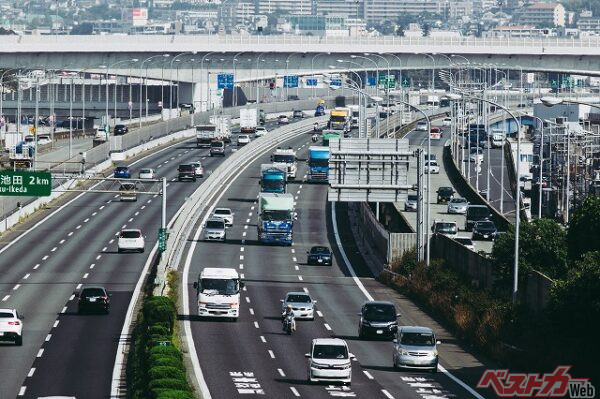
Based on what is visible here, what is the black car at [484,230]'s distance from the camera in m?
112

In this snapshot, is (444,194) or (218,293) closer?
(218,293)

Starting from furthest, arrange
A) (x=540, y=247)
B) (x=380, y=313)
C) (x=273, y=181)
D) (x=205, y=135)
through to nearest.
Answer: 1. (x=205, y=135)
2. (x=273, y=181)
3. (x=540, y=247)
4. (x=380, y=313)

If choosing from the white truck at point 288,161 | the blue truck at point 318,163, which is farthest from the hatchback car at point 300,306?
the white truck at point 288,161

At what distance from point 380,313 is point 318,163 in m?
77.3

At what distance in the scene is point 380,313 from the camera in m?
74.1

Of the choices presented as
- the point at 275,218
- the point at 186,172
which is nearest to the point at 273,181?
the point at 186,172

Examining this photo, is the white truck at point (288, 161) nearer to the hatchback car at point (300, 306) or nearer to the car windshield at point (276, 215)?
the car windshield at point (276, 215)

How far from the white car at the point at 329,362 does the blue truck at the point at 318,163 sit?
88144mm

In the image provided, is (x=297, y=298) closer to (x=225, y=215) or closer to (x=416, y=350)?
(x=416, y=350)

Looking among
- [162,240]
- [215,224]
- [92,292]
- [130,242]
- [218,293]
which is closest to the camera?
[218,293]

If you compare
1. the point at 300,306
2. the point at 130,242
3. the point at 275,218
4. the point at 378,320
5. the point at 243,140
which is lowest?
the point at 243,140

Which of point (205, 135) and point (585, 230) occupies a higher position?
point (585, 230)

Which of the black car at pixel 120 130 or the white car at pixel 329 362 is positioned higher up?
the white car at pixel 329 362

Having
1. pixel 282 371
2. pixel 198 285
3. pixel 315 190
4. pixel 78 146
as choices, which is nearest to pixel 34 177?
pixel 198 285
